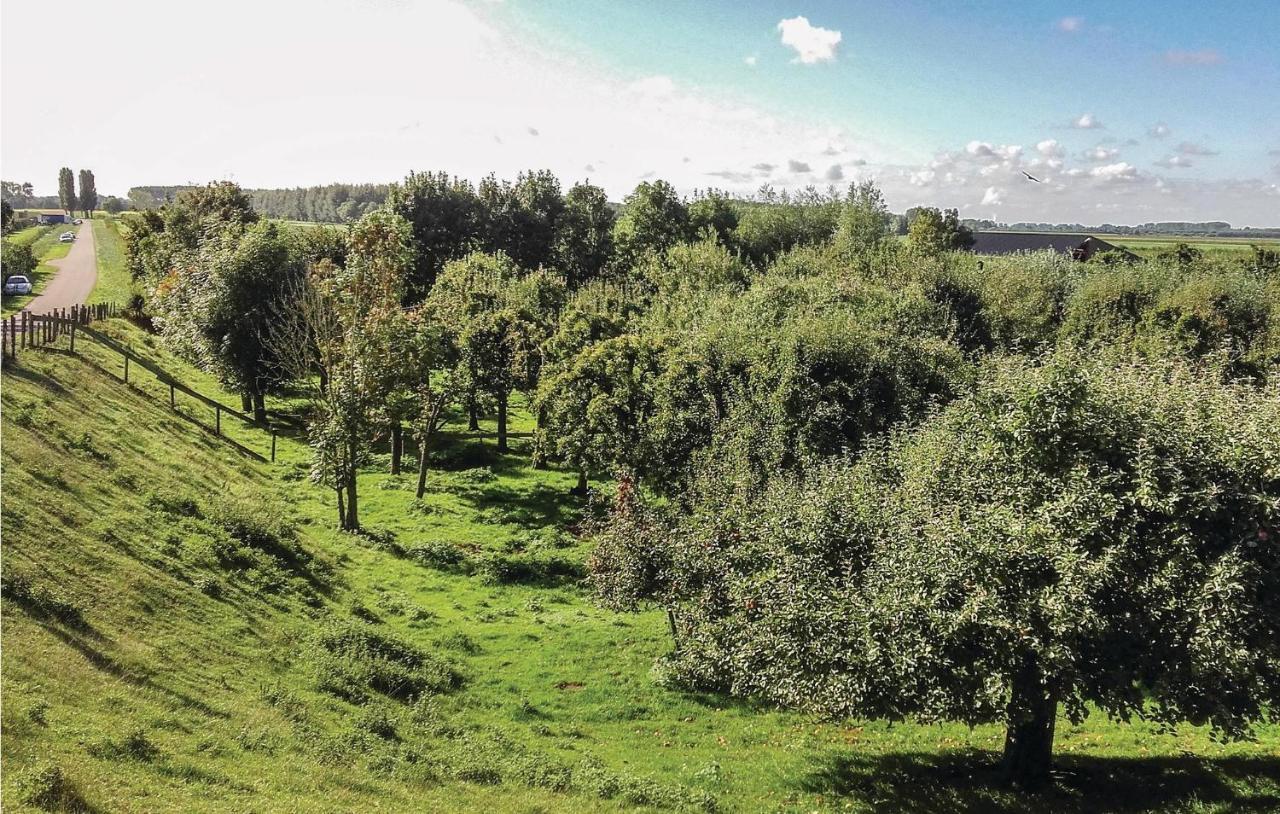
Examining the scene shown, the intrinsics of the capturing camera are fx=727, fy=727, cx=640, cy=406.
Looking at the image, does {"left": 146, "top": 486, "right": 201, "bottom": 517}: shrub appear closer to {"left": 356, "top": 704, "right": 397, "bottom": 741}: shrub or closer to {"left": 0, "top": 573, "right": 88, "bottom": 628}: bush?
{"left": 0, "top": 573, "right": 88, "bottom": 628}: bush

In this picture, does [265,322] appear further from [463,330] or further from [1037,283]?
[1037,283]

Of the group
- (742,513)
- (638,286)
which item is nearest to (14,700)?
(742,513)

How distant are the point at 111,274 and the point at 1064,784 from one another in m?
96.2

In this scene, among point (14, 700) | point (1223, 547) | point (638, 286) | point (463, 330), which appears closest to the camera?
point (14, 700)

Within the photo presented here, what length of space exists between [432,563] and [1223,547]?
27.7 metres

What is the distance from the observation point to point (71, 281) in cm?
7206

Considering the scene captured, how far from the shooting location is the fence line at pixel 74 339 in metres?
31.7

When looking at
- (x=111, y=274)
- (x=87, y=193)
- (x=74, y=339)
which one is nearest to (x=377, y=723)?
(x=74, y=339)

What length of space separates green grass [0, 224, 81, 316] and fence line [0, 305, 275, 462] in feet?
5.52

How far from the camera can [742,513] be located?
2005 centimetres

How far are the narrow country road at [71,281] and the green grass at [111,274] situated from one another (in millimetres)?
640

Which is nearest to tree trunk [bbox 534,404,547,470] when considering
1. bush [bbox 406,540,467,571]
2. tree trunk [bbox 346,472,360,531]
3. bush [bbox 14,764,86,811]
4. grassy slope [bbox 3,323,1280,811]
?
bush [bbox 406,540,467,571]

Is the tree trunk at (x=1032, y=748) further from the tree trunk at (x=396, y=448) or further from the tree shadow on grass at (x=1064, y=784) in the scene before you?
the tree trunk at (x=396, y=448)

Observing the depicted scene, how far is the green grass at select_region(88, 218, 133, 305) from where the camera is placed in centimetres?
6685
